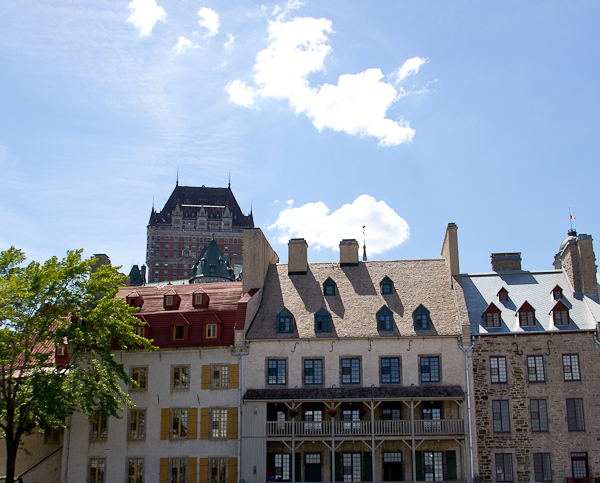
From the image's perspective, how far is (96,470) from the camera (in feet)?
122

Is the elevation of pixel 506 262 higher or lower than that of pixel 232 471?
higher

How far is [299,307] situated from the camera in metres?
40.4

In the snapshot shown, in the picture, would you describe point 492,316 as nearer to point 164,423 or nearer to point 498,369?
point 498,369

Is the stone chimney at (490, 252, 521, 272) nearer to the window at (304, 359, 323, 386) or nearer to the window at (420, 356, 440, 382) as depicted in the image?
the window at (420, 356, 440, 382)

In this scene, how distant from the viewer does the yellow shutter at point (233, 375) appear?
37.5 meters

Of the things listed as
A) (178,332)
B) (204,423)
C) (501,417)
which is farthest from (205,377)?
(501,417)

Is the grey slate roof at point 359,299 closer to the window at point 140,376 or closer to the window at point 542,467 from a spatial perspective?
the window at point 140,376

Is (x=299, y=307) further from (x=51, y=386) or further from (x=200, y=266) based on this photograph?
(x=200, y=266)

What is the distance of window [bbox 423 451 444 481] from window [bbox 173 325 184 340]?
15.9m

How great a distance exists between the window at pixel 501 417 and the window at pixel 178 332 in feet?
61.6

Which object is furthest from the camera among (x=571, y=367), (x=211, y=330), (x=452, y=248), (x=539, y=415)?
(x=452, y=248)

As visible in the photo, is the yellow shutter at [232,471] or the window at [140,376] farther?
the window at [140,376]

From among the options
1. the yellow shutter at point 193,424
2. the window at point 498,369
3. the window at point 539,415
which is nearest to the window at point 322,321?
the yellow shutter at point 193,424

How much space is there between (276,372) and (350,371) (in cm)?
438
